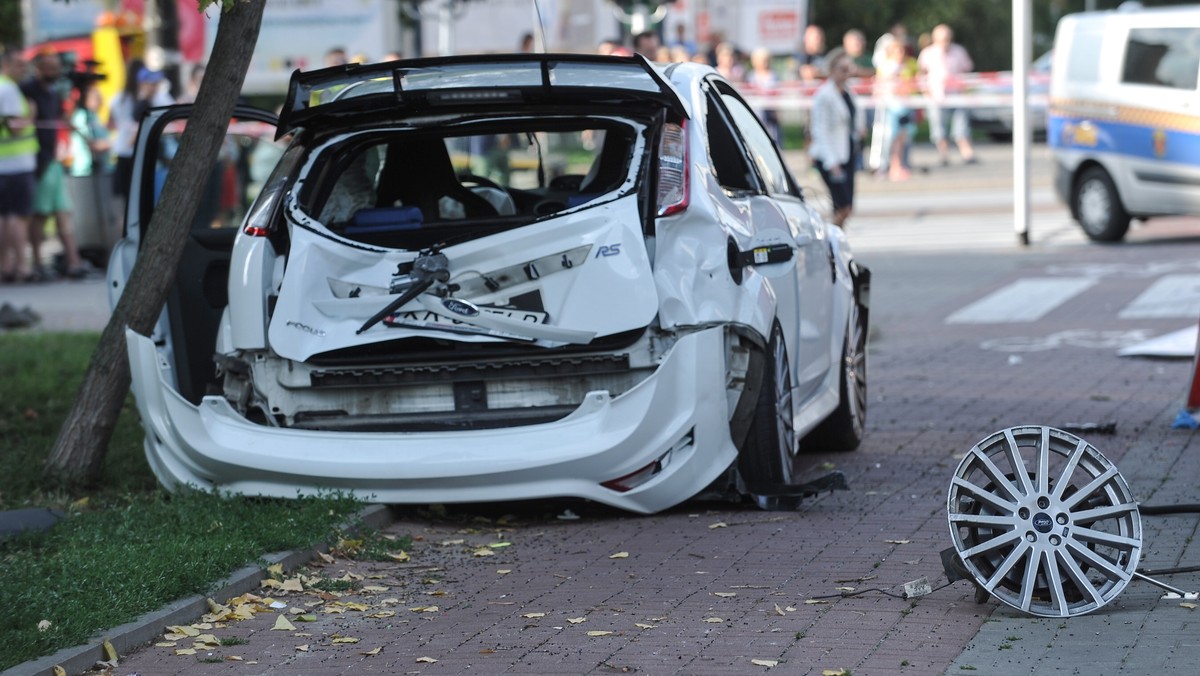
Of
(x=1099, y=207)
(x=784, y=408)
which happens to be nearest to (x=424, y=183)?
(x=784, y=408)

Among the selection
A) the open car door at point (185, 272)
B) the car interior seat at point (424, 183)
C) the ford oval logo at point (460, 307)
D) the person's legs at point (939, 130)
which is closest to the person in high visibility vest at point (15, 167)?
the open car door at point (185, 272)

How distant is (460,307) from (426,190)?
46.8 inches

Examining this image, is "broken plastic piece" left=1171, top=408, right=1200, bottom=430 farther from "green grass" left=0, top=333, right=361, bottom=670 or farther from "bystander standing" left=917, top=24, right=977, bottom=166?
"bystander standing" left=917, top=24, right=977, bottom=166

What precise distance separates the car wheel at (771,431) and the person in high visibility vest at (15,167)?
1131cm

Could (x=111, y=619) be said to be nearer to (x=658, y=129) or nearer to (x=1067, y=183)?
(x=658, y=129)

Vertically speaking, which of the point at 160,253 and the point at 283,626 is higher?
the point at 160,253

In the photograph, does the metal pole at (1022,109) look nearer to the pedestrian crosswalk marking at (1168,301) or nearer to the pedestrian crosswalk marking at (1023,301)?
the pedestrian crosswalk marking at (1023,301)

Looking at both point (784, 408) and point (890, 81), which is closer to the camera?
point (784, 408)

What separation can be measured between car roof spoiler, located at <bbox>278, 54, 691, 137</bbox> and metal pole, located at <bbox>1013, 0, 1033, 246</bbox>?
40.0 ft

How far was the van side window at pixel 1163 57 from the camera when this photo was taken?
716 inches

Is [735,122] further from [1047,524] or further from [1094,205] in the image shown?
[1094,205]

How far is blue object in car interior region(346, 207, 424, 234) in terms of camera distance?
7605 millimetres

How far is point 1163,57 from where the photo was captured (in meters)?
18.4

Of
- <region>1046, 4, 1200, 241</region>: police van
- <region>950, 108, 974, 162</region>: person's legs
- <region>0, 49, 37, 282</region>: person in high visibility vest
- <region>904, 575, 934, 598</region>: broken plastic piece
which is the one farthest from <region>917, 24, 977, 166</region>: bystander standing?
<region>904, 575, 934, 598</region>: broken plastic piece
